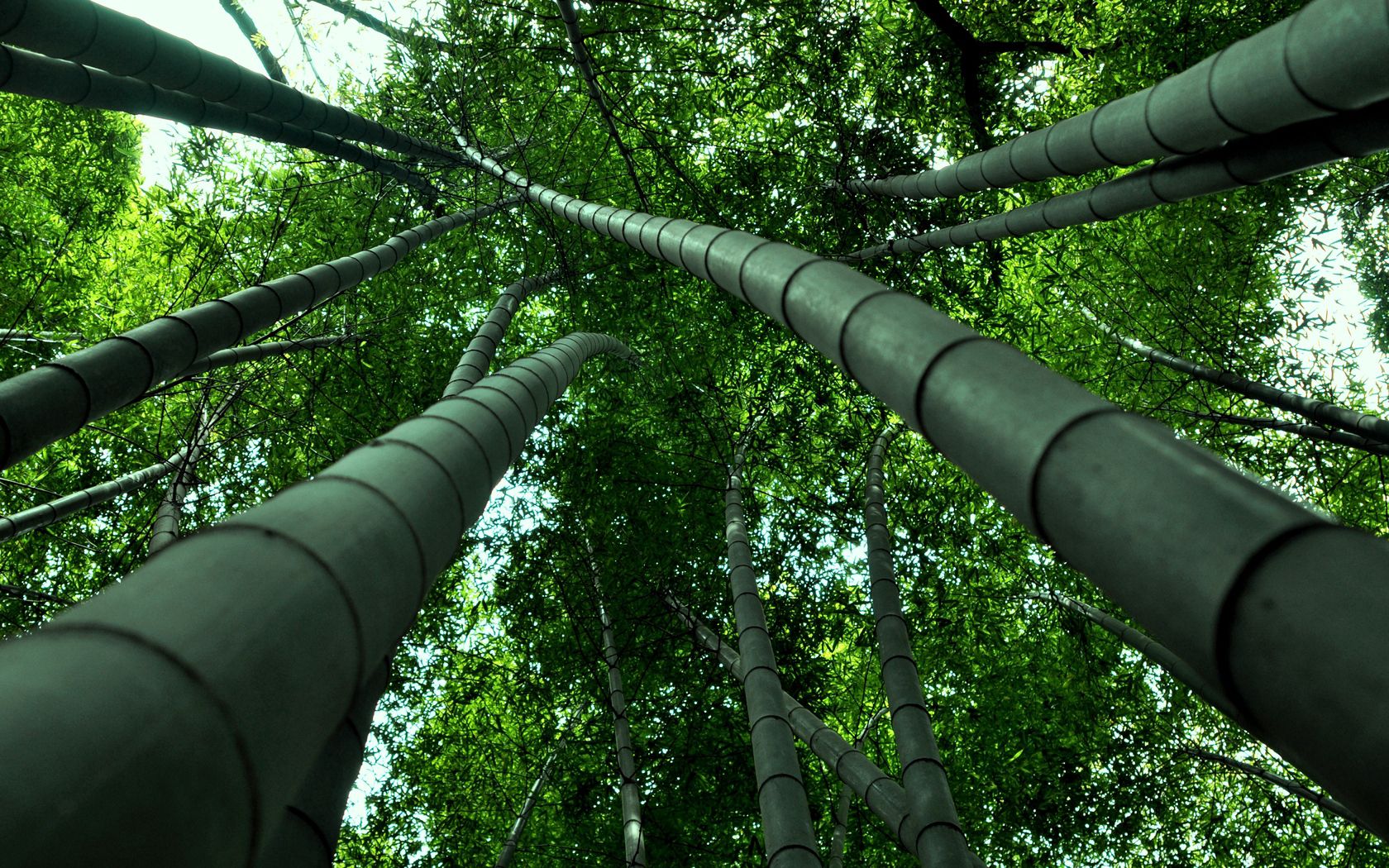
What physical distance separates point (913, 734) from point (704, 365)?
13.4 feet

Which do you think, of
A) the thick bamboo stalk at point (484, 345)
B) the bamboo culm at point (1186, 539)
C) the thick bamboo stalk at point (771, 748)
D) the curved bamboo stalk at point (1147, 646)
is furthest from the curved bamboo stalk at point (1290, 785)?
the thick bamboo stalk at point (484, 345)

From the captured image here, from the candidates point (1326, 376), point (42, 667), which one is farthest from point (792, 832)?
point (1326, 376)

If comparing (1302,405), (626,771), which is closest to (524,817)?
(626,771)

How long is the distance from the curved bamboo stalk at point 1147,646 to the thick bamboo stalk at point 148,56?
473 cm

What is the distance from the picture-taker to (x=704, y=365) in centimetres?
671

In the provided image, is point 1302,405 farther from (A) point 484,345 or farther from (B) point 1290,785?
(A) point 484,345

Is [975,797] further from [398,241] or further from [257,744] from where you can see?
[257,744]

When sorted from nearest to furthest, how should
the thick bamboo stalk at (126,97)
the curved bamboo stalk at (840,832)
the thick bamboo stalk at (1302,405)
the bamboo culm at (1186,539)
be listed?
the bamboo culm at (1186,539) < the thick bamboo stalk at (126,97) < the thick bamboo stalk at (1302,405) < the curved bamboo stalk at (840,832)

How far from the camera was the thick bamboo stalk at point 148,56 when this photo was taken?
8.70 ft

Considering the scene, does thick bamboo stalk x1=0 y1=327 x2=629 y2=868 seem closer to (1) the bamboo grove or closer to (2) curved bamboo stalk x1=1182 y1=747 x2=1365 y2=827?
(1) the bamboo grove

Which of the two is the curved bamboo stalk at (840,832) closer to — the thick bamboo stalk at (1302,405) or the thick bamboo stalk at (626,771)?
the thick bamboo stalk at (626,771)

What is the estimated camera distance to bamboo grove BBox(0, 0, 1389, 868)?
3.38 meters

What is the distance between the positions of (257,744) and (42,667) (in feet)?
0.69

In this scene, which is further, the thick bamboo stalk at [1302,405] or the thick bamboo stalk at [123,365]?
the thick bamboo stalk at [1302,405]
